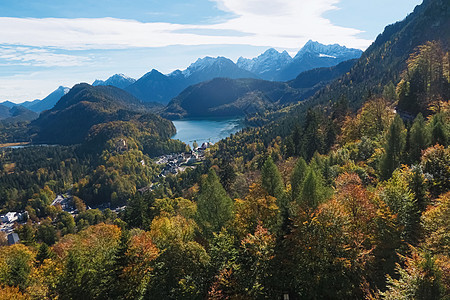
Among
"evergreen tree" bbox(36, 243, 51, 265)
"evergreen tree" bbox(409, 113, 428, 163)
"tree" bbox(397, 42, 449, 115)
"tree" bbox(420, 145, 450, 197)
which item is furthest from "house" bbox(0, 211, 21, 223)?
"tree" bbox(397, 42, 449, 115)

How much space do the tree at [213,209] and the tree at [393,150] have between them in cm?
3168

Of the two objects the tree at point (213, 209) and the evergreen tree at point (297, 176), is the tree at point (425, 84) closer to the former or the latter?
the evergreen tree at point (297, 176)

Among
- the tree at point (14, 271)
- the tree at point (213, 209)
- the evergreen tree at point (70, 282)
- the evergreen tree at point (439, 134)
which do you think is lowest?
the tree at point (14, 271)

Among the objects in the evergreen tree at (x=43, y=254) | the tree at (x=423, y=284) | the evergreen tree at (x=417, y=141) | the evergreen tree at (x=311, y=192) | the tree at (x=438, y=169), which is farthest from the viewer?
the evergreen tree at (x=417, y=141)

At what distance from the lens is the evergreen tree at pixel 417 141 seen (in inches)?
2053

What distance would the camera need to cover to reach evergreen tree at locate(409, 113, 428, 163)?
5216cm

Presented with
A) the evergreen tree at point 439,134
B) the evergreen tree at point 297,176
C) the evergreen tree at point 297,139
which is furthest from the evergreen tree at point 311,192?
the evergreen tree at point 297,139

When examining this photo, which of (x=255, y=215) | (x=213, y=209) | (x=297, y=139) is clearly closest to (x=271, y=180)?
(x=213, y=209)

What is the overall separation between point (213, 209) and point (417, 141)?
139 feet

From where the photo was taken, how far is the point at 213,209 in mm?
47469

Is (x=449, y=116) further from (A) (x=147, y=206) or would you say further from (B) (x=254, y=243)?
(A) (x=147, y=206)

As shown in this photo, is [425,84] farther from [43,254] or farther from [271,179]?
[43,254]

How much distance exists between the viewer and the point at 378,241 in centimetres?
2908

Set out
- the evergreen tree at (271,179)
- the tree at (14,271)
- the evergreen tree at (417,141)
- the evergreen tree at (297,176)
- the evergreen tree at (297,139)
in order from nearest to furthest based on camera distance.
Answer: the tree at (14,271), the evergreen tree at (271,179), the evergreen tree at (297,176), the evergreen tree at (417,141), the evergreen tree at (297,139)
